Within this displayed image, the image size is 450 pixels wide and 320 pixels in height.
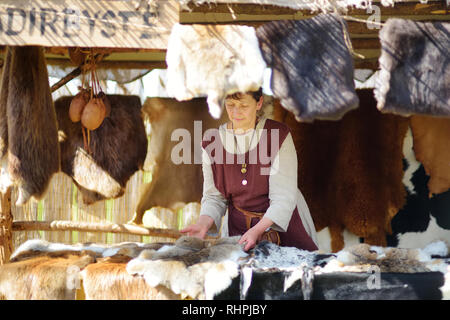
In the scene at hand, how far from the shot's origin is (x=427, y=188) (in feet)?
13.5

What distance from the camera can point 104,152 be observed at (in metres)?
4.07

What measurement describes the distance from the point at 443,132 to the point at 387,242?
3.10 ft

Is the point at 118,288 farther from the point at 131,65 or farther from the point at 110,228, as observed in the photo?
the point at 131,65

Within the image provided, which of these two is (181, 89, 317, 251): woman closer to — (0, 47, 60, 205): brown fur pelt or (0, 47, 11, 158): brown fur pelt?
(0, 47, 60, 205): brown fur pelt

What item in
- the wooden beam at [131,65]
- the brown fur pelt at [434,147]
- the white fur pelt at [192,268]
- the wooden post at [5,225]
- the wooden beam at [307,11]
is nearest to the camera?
the white fur pelt at [192,268]

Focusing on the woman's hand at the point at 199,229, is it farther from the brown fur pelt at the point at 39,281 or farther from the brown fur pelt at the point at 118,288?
the brown fur pelt at the point at 39,281

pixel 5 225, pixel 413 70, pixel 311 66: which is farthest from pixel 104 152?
pixel 413 70

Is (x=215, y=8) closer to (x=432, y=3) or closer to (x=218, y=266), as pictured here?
(x=432, y=3)

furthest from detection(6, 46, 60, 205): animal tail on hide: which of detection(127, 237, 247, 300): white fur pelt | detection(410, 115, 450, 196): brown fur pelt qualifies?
detection(410, 115, 450, 196): brown fur pelt

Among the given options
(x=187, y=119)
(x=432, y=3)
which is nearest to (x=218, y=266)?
(x=432, y=3)

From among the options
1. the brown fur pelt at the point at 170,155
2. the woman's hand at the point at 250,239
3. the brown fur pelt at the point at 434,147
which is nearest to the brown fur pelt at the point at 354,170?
the brown fur pelt at the point at 434,147

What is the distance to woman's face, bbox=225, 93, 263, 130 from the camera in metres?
2.85

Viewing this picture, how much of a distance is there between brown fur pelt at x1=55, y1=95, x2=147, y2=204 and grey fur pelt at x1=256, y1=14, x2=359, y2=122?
6.54 feet

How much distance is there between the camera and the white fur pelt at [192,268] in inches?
94.0
